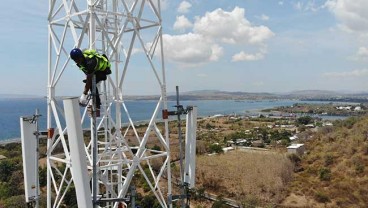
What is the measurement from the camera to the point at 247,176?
33.7 m

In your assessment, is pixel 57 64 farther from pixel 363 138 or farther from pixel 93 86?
pixel 363 138

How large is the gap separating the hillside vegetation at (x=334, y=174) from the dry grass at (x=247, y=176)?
1.41 m

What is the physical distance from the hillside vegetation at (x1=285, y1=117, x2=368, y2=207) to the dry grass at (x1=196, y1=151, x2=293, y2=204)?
55.6 inches

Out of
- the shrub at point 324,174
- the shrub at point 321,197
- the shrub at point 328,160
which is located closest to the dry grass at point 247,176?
the shrub at point 321,197

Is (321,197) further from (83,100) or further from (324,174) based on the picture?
(83,100)

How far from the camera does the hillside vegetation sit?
29.1 m

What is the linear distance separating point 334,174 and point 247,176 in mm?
8958

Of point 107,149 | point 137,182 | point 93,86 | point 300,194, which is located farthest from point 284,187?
point 93,86

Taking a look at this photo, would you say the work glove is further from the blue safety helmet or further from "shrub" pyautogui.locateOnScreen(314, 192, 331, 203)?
"shrub" pyautogui.locateOnScreen(314, 192, 331, 203)

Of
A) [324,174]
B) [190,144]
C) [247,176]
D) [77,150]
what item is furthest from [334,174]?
[77,150]

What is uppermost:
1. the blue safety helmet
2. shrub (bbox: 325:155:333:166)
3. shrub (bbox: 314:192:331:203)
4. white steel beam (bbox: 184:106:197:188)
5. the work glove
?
the blue safety helmet

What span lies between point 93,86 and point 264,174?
97.4 ft

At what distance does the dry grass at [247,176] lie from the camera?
3120cm

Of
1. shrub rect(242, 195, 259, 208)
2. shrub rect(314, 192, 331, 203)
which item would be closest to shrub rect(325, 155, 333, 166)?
shrub rect(314, 192, 331, 203)
